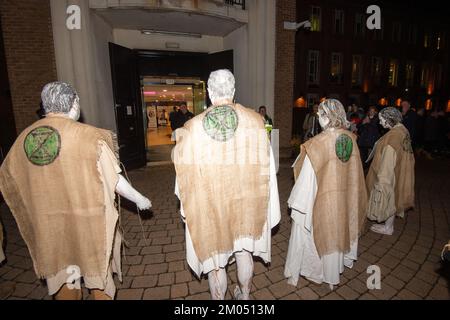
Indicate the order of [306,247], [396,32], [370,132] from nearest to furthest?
[306,247]
[370,132]
[396,32]

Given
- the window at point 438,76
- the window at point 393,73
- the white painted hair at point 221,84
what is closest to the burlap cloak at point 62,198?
the white painted hair at point 221,84

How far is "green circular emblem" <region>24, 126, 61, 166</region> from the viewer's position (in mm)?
1969

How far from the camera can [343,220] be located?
270 cm

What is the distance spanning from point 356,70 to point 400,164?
2166cm

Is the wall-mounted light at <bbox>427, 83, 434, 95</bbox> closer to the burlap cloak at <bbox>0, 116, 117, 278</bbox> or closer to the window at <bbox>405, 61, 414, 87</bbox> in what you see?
the window at <bbox>405, 61, 414, 87</bbox>

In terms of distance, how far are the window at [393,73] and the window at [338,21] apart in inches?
257

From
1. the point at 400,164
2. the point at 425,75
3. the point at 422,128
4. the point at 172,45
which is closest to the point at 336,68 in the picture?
the point at 425,75

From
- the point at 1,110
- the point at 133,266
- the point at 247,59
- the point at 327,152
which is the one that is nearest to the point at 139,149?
the point at 1,110

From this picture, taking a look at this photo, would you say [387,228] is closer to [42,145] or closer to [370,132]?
[370,132]

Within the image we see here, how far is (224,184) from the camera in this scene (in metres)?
2.23

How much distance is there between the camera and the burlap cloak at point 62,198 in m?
2.00

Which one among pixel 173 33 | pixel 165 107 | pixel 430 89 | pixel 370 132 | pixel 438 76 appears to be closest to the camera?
pixel 370 132
